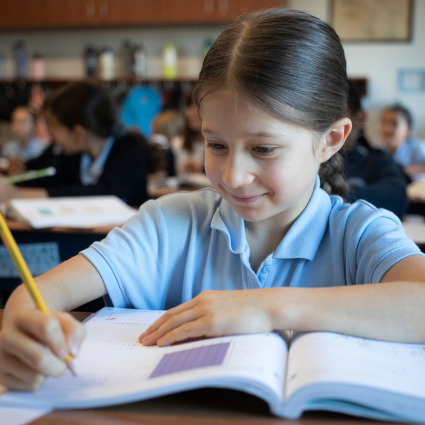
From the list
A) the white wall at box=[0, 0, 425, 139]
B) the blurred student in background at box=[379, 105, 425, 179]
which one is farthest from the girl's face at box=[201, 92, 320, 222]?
the white wall at box=[0, 0, 425, 139]

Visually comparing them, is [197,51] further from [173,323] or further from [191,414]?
[191,414]

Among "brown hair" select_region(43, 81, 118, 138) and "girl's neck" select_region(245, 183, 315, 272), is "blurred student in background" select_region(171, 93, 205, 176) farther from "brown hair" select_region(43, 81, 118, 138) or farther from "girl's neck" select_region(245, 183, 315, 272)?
"girl's neck" select_region(245, 183, 315, 272)

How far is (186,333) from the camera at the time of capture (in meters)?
0.61

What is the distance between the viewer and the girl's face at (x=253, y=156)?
75 centimetres

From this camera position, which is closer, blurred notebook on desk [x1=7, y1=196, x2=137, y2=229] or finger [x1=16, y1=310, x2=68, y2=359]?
finger [x1=16, y1=310, x2=68, y2=359]

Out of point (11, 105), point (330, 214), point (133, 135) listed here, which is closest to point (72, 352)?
point (330, 214)

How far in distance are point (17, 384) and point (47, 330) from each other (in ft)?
0.25

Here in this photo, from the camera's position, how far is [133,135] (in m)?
2.49

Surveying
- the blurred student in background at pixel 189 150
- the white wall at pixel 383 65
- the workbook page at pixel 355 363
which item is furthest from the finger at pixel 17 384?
the white wall at pixel 383 65

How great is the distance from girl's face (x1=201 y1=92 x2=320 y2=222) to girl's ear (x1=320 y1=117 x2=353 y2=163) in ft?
0.19

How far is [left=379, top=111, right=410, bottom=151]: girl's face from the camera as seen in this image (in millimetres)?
4621

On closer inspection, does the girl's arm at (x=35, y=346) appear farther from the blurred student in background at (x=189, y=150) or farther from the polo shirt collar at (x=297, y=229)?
the blurred student in background at (x=189, y=150)

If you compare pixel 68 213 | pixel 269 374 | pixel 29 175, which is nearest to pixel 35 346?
pixel 269 374

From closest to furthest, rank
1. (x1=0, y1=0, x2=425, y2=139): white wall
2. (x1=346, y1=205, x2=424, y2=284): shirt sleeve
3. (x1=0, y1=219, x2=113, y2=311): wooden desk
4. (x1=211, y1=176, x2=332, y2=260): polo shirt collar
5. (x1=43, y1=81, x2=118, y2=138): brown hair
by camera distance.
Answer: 1. (x1=346, y1=205, x2=424, y2=284): shirt sleeve
2. (x1=211, y1=176, x2=332, y2=260): polo shirt collar
3. (x1=0, y1=219, x2=113, y2=311): wooden desk
4. (x1=43, y1=81, x2=118, y2=138): brown hair
5. (x1=0, y1=0, x2=425, y2=139): white wall
